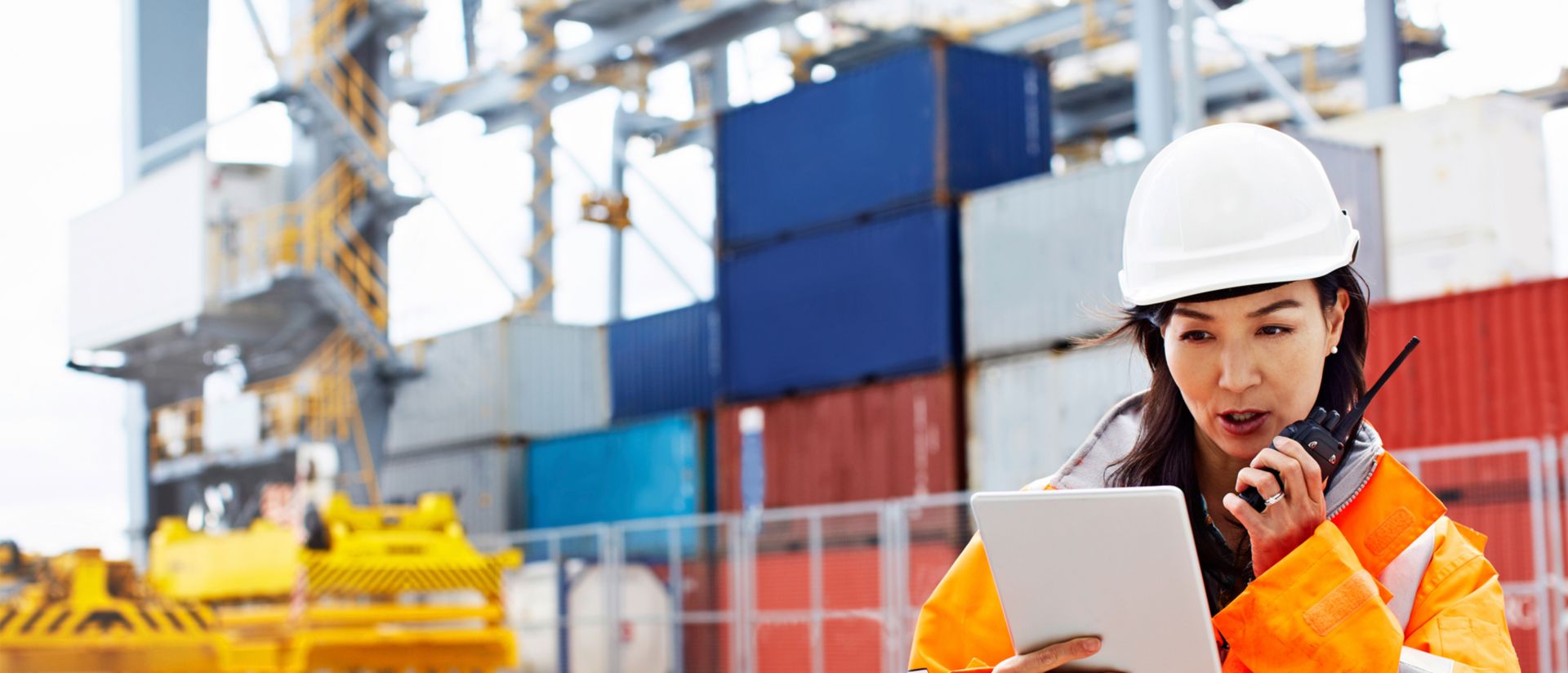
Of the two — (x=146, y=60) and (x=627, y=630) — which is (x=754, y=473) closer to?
(x=627, y=630)

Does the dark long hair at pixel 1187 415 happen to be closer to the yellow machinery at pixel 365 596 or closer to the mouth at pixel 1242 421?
the mouth at pixel 1242 421

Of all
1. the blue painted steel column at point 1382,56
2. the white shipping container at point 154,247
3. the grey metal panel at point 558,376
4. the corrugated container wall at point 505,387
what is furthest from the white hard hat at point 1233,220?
the grey metal panel at point 558,376

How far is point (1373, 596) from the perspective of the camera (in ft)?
6.99

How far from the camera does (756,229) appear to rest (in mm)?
23156

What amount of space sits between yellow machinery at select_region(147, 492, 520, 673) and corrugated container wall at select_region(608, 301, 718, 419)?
35.1 feet

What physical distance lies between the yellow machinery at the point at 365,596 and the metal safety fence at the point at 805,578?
2.39 m

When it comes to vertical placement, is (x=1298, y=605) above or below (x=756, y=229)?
below

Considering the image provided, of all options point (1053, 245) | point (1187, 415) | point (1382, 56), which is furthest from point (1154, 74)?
point (1187, 415)

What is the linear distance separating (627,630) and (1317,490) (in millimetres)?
17929

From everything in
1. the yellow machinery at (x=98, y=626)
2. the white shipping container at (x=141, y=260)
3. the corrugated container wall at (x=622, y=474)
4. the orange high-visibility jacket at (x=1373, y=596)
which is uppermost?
the white shipping container at (x=141, y=260)

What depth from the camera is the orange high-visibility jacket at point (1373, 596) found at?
212 centimetres

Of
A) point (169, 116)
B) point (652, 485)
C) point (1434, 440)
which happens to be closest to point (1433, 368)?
point (1434, 440)

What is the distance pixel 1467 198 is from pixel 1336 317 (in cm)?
1809

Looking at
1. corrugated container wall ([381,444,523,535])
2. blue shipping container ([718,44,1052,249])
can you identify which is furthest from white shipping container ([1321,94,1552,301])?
corrugated container wall ([381,444,523,535])
